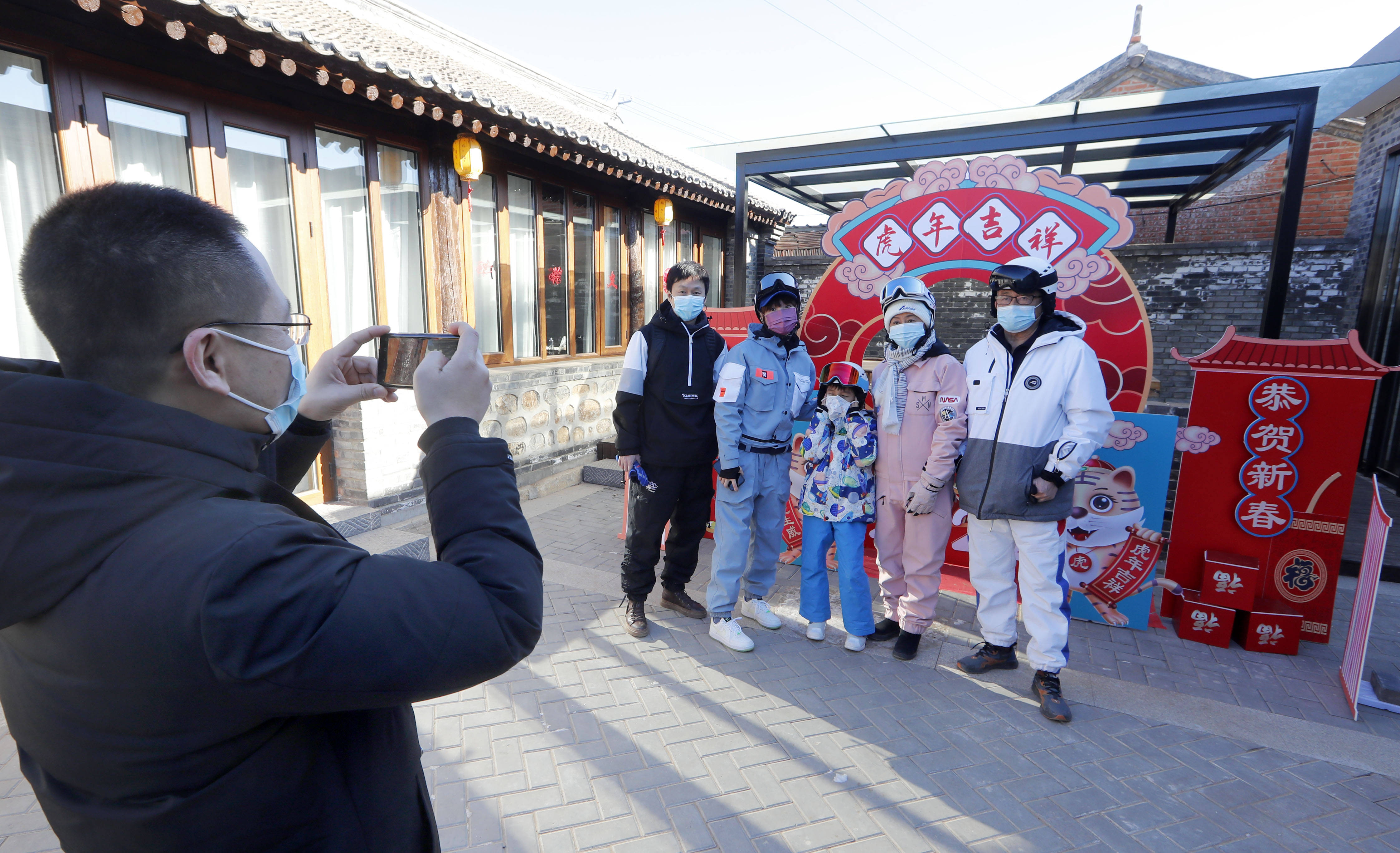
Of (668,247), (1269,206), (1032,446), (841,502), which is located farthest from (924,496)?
(1269,206)

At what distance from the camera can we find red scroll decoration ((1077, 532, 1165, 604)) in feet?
12.6

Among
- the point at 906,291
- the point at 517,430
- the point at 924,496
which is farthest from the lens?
the point at 517,430

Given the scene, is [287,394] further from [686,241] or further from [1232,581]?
[686,241]

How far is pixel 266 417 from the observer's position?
104cm

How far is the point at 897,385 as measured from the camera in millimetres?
3588

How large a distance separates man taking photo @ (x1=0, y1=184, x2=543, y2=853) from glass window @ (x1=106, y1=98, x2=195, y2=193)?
4.42m

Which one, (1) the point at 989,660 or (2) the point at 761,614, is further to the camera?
(2) the point at 761,614

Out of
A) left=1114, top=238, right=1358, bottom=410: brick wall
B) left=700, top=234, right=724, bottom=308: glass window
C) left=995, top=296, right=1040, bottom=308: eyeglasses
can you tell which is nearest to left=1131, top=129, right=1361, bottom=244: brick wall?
left=1114, top=238, right=1358, bottom=410: brick wall

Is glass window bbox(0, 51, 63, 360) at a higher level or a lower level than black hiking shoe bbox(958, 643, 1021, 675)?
higher

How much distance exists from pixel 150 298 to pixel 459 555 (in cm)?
55

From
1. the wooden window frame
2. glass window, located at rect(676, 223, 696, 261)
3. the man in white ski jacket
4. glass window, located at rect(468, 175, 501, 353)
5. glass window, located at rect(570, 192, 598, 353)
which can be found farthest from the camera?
glass window, located at rect(676, 223, 696, 261)

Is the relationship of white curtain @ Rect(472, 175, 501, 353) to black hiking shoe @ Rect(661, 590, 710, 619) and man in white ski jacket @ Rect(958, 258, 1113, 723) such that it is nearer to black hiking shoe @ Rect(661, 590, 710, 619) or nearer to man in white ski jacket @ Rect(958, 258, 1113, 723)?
black hiking shoe @ Rect(661, 590, 710, 619)

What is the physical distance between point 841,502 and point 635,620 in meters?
1.38

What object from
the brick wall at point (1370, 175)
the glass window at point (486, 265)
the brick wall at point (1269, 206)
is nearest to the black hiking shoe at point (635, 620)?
the glass window at point (486, 265)
